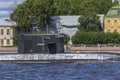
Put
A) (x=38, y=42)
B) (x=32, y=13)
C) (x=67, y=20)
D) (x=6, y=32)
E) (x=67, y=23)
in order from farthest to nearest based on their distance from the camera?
(x=67, y=20)
(x=67, y=23)
(x=32, y=13)
(x=6, y=32)
(x=38, y=42)

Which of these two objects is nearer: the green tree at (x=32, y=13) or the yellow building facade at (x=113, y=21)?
the green tree at (x=32, y=13)

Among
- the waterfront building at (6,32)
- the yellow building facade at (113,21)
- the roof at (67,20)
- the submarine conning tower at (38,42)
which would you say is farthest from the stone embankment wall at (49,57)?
the roof at (67,20)

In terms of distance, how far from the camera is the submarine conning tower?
65.8 meters

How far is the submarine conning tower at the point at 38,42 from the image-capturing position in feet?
216

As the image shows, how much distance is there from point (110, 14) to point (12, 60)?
240 ft

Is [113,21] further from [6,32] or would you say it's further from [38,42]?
[38,42]

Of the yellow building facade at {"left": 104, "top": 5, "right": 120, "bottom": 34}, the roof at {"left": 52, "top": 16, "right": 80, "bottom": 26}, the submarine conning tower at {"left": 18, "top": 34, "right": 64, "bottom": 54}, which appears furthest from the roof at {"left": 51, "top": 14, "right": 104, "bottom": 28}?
the submarine conning tower at {"left": 18, "top": 34, "right": 64, "bottom": 54}

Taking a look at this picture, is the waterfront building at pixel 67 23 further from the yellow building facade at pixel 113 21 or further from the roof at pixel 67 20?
the yellow building facade at pixel 113 21

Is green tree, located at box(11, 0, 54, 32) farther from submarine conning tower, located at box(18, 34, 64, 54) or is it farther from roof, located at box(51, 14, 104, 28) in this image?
submarine conning tower, located at box(18, 34, 64, 54)

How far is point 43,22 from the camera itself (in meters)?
129

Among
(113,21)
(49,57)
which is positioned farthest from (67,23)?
(49,57)

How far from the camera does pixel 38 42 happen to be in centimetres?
6600

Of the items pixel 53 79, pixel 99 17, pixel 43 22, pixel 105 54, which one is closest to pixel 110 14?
pixel 99 17

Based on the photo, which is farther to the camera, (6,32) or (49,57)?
(6,32)
